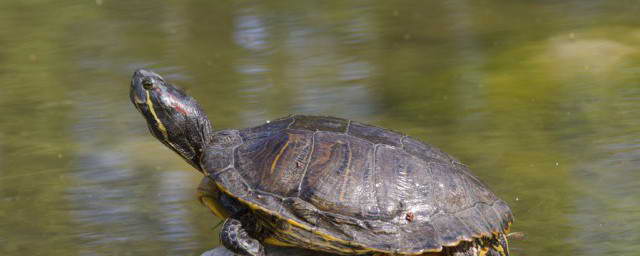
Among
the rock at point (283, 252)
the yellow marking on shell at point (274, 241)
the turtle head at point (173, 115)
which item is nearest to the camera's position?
the yellow marking on shell at point (274, 241)

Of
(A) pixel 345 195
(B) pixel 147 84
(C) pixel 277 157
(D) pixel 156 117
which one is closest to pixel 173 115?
(D) pixel 156 117

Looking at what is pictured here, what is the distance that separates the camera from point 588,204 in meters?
4.92

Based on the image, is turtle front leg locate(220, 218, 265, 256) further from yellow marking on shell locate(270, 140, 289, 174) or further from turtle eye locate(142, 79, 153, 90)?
turtle eye locate(142, 79, 153, 90)

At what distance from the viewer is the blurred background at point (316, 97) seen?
497cm

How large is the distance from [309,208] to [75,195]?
237cm

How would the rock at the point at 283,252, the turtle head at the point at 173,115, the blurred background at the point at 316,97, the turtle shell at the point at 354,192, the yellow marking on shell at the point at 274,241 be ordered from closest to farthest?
the turtle shell at the point at 354,192, the yellow marking on shell at the point at 274,241, the rock at the point at 283,252, the turtle head at the point at 173,115, the blurred background at the point at 316,97

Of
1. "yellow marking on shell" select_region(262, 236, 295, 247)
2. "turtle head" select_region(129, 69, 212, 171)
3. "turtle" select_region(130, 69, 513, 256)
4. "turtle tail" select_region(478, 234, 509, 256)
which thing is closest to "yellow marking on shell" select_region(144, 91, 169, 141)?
"turtle head" select_region(129, 69, 212, 171)

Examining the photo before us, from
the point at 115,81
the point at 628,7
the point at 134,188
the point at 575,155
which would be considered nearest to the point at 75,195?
the point at 134,188

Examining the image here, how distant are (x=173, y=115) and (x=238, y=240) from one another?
2.72 feet

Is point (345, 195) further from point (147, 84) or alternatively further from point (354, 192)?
point (147, 84)

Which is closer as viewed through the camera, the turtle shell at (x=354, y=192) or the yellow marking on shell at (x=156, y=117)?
the turtle shell at (x=354, y=192)

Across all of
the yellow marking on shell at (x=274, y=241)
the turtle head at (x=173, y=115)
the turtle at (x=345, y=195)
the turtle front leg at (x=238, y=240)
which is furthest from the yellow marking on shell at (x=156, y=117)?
the yellow marking on shell at (x=274, y=241)

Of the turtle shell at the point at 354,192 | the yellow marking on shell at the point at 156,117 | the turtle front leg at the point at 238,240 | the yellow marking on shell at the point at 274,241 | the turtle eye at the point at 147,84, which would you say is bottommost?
the yellow marking on shell at the point at 274,241

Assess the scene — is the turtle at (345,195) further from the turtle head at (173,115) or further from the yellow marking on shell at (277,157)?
the turtle head at (173,115)
